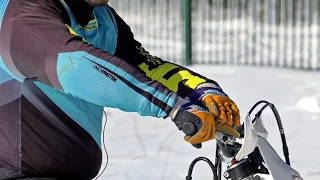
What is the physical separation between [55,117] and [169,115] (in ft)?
1.96

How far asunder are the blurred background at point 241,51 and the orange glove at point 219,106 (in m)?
4.55

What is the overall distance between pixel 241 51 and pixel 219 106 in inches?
372

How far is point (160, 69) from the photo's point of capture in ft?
10.7

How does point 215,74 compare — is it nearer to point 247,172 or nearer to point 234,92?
point 234,92

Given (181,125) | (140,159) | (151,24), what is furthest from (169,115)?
(151,24)

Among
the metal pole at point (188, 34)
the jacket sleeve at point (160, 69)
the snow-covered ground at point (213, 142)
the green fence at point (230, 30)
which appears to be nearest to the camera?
the jacket sleeve at point (160, 69)

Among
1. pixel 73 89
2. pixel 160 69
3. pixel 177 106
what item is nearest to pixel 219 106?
pixel 177 106

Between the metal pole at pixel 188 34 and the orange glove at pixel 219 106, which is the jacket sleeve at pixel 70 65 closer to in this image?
the orange glove at pixel 219 106

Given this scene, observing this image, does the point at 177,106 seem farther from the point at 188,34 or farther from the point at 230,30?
the point at 230,30

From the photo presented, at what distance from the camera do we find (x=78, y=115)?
3049mm

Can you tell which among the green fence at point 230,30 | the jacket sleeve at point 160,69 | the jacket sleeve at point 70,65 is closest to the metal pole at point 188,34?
the green fence at point 230,30

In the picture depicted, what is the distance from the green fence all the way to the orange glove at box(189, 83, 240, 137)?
27.0 ft

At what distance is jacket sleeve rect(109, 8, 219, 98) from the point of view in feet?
10.2

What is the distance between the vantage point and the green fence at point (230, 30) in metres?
11.6
